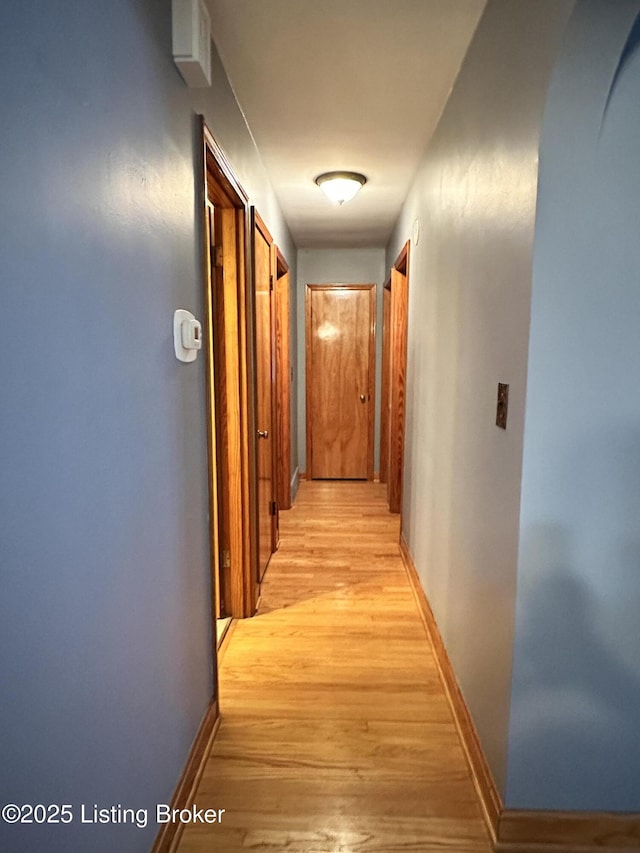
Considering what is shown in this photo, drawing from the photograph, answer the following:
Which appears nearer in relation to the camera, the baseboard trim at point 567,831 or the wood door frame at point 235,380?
the baseboard trim at point 567,831

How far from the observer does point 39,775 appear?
2.41ft

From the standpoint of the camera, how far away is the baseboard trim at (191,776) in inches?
48.1

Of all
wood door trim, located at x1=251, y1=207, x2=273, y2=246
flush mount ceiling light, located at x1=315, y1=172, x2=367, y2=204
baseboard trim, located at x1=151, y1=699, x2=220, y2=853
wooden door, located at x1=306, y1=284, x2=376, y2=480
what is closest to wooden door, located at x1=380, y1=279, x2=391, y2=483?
wooden door, located at x1=306, y1=284, x2=376, y2=480

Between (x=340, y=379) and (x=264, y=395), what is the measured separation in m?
2.15

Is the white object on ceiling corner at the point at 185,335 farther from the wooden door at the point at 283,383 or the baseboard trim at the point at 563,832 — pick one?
the wooden door at the point at 283,383

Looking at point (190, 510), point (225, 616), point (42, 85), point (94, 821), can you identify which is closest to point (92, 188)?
point (42, 85)

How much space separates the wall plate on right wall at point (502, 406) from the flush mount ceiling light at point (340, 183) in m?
1.96

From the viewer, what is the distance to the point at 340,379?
4895 mm

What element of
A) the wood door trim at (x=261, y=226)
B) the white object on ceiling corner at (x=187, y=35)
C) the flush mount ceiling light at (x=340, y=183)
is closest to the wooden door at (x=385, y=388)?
the flush mount ceiling light at (x=340, y=183)

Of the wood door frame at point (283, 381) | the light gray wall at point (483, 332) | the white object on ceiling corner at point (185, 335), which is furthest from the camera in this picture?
the wood door frame at point (283, 381)

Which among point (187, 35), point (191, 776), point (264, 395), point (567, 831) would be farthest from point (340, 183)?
point (567, 831)

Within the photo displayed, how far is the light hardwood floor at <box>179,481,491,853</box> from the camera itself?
1.31 m

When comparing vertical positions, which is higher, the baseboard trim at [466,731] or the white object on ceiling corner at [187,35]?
the white object on ceiling corner at [187,35]

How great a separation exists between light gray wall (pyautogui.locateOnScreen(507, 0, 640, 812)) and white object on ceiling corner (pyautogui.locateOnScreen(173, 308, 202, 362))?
35.0 inches
